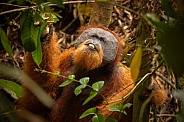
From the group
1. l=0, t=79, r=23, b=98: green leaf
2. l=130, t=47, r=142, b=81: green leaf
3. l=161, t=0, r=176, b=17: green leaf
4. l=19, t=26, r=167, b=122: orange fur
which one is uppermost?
l=161, t=0, r=176, b=17: green leaf

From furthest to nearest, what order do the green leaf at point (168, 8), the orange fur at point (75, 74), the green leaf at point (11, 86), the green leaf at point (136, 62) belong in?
the orange fur at point (75, 74) → the green leaf at point (11, 86) → the green leaf at point (136, 62) → the green leaf at point (168, 8)

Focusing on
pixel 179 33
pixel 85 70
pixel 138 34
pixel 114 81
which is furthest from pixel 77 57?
pixel 179 33

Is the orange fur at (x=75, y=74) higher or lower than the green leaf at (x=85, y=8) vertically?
lower

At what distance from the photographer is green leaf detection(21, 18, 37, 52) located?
79.4 inches

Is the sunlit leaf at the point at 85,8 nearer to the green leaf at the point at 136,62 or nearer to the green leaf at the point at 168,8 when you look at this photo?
the green leaf at the point at 136,62

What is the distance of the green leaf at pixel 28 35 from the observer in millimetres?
2016

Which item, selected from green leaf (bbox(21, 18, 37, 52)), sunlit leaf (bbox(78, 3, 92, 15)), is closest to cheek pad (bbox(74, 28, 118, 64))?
sunlit leaf (bbox(78, 3, 92, 15))

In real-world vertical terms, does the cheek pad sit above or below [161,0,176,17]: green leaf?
below

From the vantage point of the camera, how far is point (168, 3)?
1307mm

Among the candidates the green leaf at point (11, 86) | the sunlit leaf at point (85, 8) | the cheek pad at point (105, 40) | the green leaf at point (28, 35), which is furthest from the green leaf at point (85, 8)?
the green leaf at point (11, 86)

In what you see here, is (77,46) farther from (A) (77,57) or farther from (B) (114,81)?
(B) (114,81)

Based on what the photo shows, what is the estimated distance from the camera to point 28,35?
209cm

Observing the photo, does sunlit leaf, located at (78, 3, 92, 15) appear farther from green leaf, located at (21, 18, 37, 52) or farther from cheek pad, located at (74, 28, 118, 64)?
green leaf, located at (21, 18, 37, 52)

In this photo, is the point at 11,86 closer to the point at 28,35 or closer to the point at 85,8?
the point at 28,35
